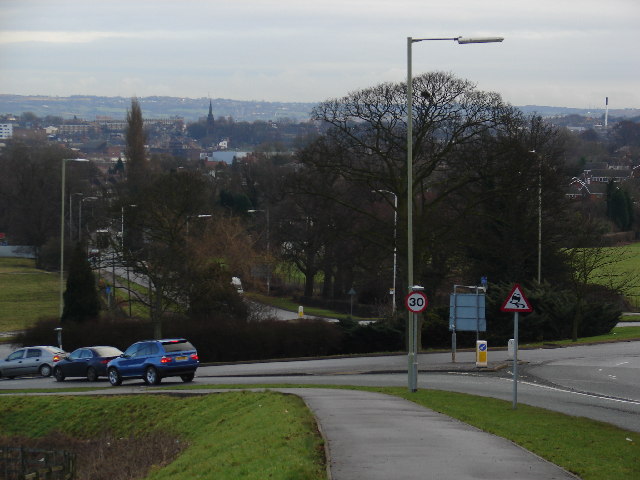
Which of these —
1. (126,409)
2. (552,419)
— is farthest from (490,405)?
(126,409)

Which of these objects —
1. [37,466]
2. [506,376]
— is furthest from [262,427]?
[506,376]

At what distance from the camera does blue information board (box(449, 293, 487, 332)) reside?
110 feet

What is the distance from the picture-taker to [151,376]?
106ft

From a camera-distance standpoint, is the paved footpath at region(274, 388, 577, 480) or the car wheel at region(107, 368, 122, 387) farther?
the car wheel at region(107, 368, 122, 387)

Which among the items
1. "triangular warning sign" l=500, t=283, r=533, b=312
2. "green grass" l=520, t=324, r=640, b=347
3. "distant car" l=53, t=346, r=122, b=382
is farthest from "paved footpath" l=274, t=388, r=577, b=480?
"green grass" l=520, t=324, r=640, b=347

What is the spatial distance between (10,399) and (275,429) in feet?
52.5

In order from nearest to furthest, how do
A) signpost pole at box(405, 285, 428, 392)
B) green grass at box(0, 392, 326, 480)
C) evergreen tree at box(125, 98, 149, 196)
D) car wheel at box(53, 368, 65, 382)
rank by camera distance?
1. green grass at box(0, 392, 326, 480)
2. signpost pole at box(405, 285, 428, 392)
3. car wheel at box(53, 368, 65, 382)
4. evergreen tree at box(125, 98, 149, 196)

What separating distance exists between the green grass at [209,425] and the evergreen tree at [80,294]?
75.2ft

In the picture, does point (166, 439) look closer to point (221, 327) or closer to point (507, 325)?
point (221, 327)

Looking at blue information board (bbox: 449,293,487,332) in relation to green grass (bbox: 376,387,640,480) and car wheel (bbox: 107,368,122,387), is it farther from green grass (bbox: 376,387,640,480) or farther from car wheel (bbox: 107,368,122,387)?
car wheel (bbox: 107,368,122,387)

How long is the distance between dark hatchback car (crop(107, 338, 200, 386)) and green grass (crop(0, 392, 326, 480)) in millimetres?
4226

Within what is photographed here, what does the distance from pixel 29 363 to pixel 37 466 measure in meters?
20.9

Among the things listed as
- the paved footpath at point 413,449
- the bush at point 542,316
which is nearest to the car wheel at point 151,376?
the paved footpath at point 413,449

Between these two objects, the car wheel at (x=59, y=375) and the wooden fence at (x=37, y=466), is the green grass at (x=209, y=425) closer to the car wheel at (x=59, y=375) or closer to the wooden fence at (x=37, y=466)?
the wooden fence at (x=37, y=466)
